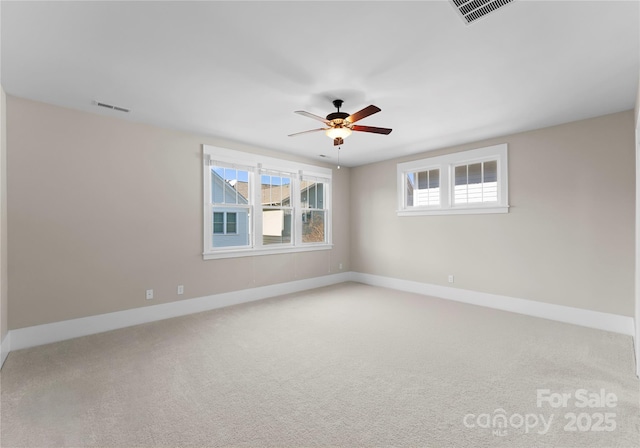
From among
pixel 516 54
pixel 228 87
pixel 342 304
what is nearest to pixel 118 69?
pixel 228 87

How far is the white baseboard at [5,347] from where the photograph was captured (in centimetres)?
286

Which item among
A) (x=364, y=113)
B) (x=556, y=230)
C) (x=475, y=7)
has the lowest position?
(x=556, y=230)

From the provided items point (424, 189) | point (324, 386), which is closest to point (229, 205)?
point (324, 386)

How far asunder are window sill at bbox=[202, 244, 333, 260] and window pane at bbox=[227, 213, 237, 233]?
1.18 ft

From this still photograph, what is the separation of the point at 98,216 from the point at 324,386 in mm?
3371

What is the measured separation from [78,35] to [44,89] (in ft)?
4.45

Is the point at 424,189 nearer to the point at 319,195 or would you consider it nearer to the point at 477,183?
the point at 477,183

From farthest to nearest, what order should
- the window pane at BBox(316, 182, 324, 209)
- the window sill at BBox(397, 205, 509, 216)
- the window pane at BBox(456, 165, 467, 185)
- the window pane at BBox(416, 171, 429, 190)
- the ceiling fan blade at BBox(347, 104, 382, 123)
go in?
the window pane at BBox(316, 182, 324, 209), the window pane at BBox(416, 171, 429, 190), the window pane at BBox(456, 165, 467, 185), the window sill at BBox(397, 205, 509, 216), the ceiling fan blade at BBox(347, 104, 382, 123)

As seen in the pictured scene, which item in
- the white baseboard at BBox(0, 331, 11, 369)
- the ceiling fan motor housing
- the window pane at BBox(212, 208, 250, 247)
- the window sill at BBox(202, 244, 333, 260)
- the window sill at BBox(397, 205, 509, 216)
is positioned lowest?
the white baseboard at BBox(0, 331, 11, 369)

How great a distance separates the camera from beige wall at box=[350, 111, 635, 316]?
3746 millimetres

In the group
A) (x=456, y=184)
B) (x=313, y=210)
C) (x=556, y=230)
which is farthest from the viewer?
(x=313, y=210)

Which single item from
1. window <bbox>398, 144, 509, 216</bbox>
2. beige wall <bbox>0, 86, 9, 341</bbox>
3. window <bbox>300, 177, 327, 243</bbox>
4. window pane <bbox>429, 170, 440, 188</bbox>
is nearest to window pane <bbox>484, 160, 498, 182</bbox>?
window <bbox>398, 144, 509, 216</bbox>

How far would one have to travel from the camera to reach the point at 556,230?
4.21 meters

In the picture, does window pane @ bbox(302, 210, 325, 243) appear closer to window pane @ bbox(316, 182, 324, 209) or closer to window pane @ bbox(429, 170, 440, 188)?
window pane @ bbox(316, 182, 324, 209)
